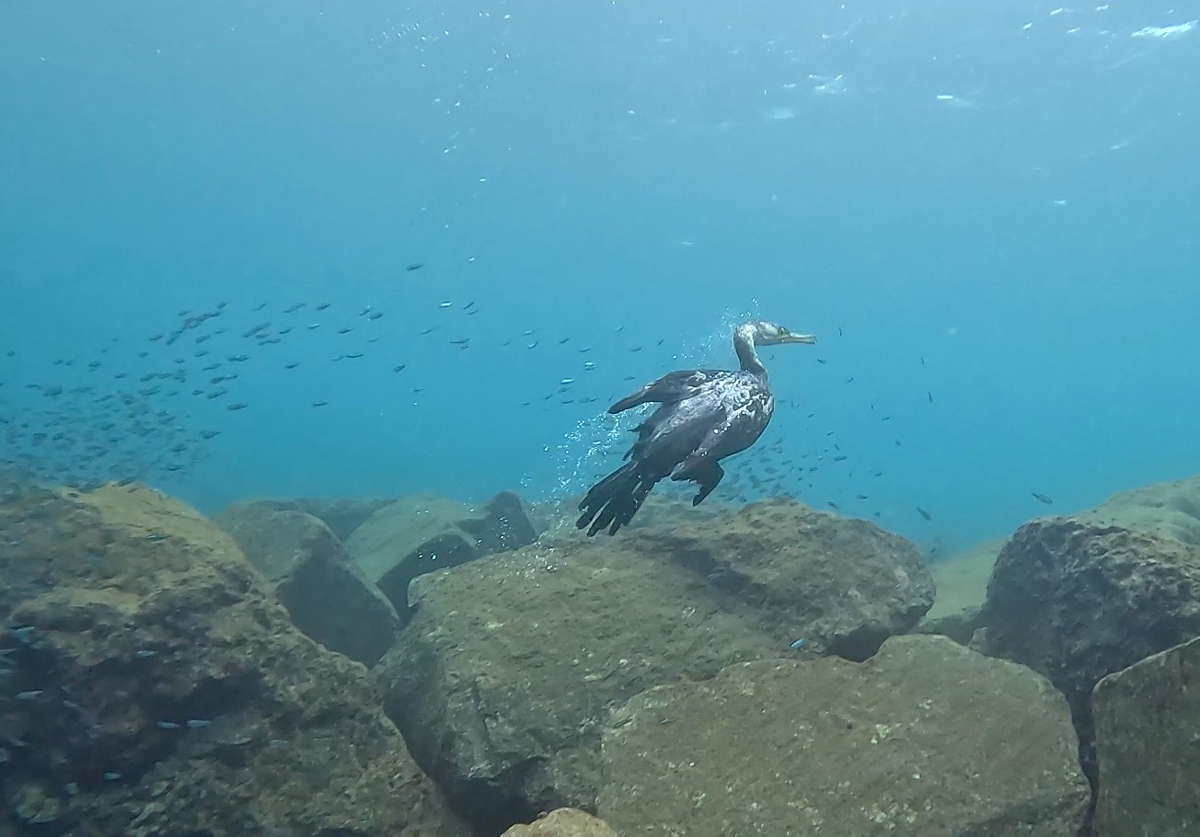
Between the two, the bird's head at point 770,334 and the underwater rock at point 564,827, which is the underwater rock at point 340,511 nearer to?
the bird's head at point 770,334

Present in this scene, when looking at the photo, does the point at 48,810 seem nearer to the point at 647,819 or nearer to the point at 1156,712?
the point at 647,819

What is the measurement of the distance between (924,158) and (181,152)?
4617 centimetres

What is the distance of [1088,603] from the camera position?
5.30 m

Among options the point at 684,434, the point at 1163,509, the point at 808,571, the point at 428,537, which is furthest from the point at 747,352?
the point at 1163,509

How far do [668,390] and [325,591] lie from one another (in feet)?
16.0

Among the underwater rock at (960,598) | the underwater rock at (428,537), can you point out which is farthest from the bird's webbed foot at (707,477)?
the underwater rock at (428,537)

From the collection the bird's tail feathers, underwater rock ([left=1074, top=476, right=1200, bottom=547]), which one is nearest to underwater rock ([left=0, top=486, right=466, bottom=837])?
the bird's tail feathers

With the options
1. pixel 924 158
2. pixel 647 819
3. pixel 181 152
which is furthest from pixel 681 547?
pixel 181 152

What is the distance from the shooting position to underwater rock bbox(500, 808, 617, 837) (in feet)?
11.8

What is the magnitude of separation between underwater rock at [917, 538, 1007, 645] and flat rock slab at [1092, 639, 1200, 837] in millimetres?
3709

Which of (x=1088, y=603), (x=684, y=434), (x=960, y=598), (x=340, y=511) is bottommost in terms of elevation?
(x=340, y=511)

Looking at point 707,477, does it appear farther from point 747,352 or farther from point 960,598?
point 960,598

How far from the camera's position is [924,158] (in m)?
36.9

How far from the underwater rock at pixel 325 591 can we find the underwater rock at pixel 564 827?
17.3 ft
